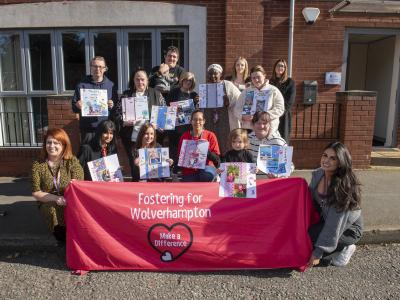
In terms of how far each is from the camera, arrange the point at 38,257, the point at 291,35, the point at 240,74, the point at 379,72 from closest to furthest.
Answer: the point at 38,257 → the point at 240,74 → the point at 291,35 → the point at 379,72

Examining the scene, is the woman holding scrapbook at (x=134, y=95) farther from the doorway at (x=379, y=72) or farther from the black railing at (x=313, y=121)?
the doorway at (x=379, y=72)

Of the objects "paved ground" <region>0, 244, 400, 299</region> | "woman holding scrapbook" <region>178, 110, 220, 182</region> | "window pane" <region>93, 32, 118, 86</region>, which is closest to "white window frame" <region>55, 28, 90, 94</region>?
"window pane" <region>93, 32, 118, 86</region>

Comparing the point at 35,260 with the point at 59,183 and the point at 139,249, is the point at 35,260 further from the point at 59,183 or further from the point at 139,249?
the point at 139,249

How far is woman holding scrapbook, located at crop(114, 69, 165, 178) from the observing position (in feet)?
14.9

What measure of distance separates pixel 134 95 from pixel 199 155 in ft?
3.75

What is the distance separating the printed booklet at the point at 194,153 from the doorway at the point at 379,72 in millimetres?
4781

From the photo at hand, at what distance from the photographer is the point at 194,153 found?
4336 mm

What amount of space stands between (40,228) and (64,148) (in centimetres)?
105

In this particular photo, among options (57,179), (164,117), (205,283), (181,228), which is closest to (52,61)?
(164,117)

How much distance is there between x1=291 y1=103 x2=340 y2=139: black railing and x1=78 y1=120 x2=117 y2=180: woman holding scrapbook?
3.96 meters

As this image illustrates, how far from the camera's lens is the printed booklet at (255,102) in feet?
15.0

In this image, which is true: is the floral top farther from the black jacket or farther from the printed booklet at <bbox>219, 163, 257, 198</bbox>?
the printed booklet at <bbox>219, 163, 257, 198</bbox>

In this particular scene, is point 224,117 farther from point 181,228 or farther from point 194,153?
point 181,228

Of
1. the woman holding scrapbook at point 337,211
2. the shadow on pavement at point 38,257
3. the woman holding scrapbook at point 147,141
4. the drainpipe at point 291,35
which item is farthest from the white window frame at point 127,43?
the woman holding scrapbook at point 337,211
